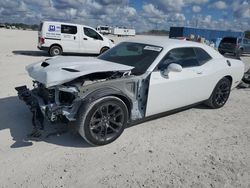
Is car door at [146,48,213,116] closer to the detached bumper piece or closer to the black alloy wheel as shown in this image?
the black alloy wheel

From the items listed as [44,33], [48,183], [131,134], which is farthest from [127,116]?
[44,33]

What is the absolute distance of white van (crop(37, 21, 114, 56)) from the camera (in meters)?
13.0

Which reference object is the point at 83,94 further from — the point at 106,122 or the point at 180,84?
the point at 180,84

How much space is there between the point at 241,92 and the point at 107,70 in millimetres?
5244

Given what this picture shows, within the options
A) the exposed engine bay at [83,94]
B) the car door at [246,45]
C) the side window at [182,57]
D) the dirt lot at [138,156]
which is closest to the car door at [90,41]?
the dirt lot at [138,156]

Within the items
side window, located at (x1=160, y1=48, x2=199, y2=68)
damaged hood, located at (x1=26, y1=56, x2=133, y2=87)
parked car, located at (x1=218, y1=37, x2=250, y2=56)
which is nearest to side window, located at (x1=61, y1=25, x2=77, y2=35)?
damaged hood, located at (x1=26, y1=56, x2=133, y2=87)

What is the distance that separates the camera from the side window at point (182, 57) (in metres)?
4.36

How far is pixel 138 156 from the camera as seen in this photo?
11.6 feet

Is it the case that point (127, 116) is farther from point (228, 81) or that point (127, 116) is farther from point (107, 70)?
point (228, 81)

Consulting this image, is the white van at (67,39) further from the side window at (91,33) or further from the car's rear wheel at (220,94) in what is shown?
the car's rear wheel at (220,94)

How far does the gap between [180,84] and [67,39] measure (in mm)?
10287

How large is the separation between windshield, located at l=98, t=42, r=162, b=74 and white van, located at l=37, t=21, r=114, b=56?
29.4 feet

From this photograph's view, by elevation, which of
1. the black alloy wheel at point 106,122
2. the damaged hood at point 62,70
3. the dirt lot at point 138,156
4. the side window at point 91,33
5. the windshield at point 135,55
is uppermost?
the side window at point 91,33

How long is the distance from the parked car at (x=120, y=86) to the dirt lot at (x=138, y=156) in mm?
344
